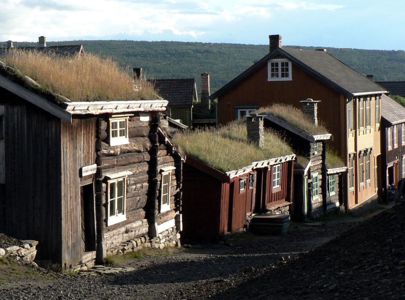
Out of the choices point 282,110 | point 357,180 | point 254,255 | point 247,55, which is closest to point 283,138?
point 282,110

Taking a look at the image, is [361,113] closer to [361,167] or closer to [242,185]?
[361,167]

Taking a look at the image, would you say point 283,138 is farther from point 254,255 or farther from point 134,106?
point 134,106

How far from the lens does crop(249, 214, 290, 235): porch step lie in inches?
1252

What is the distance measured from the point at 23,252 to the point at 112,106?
4504 millimetres

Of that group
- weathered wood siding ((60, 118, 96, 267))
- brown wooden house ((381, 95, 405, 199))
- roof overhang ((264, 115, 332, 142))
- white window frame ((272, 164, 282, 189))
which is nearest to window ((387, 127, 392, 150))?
brown wooden house ((381, 95, 405, 199))

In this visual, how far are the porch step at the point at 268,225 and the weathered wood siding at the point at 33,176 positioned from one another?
13146 millimetres

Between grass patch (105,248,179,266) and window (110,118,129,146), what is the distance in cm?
290

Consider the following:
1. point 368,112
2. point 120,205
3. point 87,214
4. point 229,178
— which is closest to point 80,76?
point 87,214

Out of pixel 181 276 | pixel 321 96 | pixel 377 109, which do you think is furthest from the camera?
pixel 377 109

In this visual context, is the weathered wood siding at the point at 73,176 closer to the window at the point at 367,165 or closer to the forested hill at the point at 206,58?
the window at the point at 367,165

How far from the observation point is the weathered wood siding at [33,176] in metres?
19.7

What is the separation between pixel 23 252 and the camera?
62.0 feet

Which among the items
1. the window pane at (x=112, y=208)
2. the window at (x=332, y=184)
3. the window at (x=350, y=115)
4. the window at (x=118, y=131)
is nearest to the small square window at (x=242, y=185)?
the window at (x=118, y=131)

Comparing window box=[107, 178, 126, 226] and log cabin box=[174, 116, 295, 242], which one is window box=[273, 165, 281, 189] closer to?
log cabin box=[174, 116, 295, 242]
